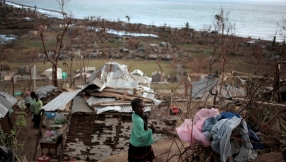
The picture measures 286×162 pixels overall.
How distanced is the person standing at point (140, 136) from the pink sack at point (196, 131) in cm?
43

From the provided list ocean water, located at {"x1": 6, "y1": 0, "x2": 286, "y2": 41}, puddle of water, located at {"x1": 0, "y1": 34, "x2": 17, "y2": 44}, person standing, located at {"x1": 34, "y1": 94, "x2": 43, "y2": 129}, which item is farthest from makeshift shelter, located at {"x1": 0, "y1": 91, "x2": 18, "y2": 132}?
puddle of water, located at {"x1": 0, "y1": 34, "x2": 17, "y2": 44}

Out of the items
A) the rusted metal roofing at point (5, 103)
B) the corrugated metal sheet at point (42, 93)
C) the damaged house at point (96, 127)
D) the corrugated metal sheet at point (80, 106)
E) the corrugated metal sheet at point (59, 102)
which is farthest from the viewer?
the corrugated metal sheet at point (42, 93)

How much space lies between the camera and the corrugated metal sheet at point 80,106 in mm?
5870

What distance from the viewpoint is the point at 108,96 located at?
6344 mm

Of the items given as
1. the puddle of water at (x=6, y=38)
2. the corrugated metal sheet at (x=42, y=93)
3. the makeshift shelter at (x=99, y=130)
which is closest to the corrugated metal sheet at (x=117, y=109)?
the makeshift shelter at (x=99, y=130)

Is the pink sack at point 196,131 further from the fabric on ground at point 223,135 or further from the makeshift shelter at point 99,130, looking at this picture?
the makeshift shelter at point 99,130

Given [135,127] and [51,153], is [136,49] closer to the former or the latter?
[51,153]

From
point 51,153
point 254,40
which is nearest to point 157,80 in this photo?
point 51,153

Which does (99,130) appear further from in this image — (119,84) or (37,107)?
(37,107)

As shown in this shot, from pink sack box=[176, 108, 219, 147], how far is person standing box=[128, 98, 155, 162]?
43cm

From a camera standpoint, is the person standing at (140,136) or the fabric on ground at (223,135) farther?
the person standing at (140,136)

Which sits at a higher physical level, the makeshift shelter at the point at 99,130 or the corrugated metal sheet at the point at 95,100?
the corrugated metal sheet at the point at 95,100

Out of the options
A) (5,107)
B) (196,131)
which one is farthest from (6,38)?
(196,131)

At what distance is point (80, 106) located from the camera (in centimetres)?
603
